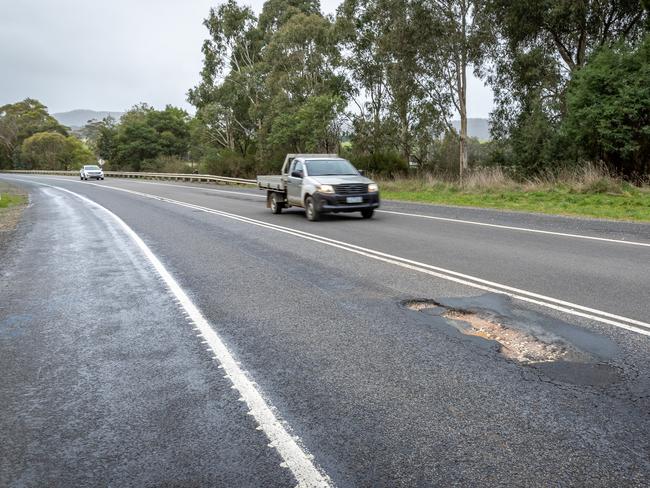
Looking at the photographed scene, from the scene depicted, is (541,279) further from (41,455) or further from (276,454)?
(41,455)

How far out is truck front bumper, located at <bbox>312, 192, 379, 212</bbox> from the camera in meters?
14.6

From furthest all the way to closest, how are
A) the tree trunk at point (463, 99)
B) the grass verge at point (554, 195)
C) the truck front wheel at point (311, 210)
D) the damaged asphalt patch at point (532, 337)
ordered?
the tree trunk at point (463, 99)
the grass verge at point (554, 195)
the truck front wheel at point (311, 210)
the damaged asphalt patch at point (532, 337)

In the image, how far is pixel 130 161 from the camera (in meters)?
77.2

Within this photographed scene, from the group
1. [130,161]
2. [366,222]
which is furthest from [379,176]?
[130,161]

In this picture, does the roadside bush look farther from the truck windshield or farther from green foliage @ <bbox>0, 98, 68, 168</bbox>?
green foliage @ <bbox>0, 98, 68, 168</bbox>

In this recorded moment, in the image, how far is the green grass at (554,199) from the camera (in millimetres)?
14930

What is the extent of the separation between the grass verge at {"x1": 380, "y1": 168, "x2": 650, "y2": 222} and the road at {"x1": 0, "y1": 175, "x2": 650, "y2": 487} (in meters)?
7.10

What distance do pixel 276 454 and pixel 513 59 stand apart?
3102 centimetres

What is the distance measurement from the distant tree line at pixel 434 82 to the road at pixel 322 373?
14690mm

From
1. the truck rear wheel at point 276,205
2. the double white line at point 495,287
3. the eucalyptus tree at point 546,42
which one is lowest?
the double white line at point 495,287

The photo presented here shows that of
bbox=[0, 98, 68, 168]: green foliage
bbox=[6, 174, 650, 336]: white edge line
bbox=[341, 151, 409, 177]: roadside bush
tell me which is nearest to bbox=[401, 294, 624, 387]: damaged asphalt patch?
bbox=[6, 174, 650, 336]: white edge line

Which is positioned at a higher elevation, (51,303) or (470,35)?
(470,35)

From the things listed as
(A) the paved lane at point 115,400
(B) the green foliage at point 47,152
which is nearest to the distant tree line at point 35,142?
(B) the green foliage at point 47,152

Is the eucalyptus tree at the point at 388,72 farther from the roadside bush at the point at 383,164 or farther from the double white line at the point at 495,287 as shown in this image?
the double white line at the point at 495,287
